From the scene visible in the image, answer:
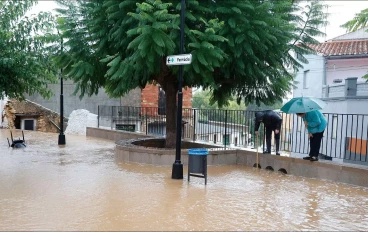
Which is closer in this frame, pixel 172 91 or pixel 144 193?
pixel 144 193

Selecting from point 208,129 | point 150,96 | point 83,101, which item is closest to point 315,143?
point 208,129

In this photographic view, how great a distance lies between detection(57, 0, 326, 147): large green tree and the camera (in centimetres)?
920

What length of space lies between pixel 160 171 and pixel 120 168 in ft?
4.27

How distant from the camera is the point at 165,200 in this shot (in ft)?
23.0

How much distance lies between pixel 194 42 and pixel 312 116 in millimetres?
3758

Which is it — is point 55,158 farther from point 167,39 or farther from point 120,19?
point 167,39

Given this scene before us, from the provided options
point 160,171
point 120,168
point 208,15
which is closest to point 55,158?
point 120,168

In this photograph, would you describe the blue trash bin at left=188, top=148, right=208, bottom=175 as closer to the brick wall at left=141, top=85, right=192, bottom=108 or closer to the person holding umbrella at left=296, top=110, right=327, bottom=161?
the person holding umbrella at left=296, top=110, right=327, bottom=161

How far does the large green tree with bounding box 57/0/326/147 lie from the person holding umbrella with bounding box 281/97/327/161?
6.33ft

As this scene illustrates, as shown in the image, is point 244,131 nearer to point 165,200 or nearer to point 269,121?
point 269,121

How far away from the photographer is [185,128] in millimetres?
16422

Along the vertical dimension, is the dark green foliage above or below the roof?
above

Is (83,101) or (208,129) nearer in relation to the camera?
(208,129)

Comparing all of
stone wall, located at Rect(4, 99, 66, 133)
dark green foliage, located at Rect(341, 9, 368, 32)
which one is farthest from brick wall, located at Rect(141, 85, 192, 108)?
dark green foliage, located at Rect(341, 9, 368, 32)
